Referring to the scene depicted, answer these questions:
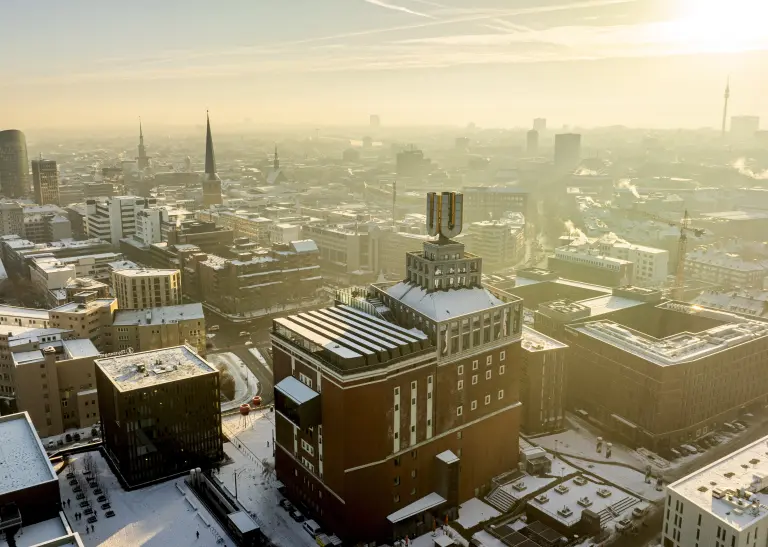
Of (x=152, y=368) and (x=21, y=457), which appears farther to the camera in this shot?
(x=152, y=368)

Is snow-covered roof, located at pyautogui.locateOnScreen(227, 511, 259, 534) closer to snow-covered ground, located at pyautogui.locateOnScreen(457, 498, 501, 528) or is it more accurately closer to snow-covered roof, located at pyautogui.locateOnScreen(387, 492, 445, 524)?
snow-covered roof, located at pyautogui.locateOnScreen(387, 492, 445, 524)

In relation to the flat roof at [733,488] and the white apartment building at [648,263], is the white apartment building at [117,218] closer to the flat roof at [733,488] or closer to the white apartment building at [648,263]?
the white apartment building at [648,263]

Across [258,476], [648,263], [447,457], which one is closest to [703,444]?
[447,457]

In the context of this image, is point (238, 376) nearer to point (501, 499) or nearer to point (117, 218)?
point (501, 499)

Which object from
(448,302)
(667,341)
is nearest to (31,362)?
(448,302)

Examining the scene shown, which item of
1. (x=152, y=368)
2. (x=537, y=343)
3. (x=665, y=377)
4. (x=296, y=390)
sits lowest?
(x=665, y=377)

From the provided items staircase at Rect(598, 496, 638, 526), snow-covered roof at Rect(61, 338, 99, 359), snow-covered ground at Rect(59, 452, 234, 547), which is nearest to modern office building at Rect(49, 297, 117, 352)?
snow-covered roof at Rect(61, 338, 99, 359)
